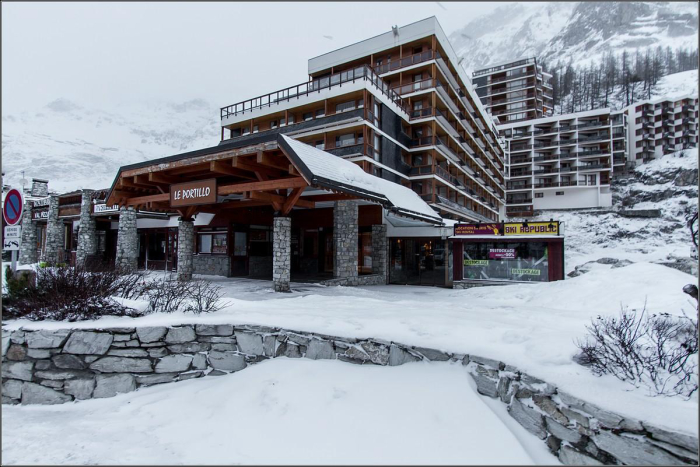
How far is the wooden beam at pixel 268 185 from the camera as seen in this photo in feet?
32.4

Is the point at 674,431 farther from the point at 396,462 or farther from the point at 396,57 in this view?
the point at 396,57

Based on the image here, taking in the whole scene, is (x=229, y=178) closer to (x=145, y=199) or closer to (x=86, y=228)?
(x=145, y=199)

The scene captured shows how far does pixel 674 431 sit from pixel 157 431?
19.4 feet

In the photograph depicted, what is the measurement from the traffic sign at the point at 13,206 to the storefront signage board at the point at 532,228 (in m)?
15.1

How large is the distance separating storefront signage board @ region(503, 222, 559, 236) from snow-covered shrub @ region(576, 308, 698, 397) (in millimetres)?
9744

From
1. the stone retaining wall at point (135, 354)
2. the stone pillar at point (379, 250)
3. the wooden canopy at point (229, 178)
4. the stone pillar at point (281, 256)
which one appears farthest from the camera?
the stone pillar at point (379, 250)

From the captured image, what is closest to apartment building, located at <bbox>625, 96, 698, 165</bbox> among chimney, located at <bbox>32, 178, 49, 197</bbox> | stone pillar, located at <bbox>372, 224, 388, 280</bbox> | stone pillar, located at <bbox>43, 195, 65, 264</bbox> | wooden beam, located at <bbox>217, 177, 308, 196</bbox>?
stone pillar, located at <bbox>372, 224, 388, 280</bbox>

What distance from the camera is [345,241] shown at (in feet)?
50.6

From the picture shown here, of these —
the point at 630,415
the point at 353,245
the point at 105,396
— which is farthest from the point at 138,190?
the point at 630,415

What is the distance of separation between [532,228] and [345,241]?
7802 millimetres

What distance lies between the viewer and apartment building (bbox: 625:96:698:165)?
58.1 meters

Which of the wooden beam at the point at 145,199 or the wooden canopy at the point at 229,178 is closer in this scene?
the wooden canopy at the point at 229,178

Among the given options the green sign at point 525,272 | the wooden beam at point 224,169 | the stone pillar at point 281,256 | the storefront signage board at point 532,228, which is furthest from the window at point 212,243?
the green sign at point 525,272

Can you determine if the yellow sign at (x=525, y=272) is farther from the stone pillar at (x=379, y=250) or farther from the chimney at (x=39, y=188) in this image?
the chimney at (x=39, y=188)
